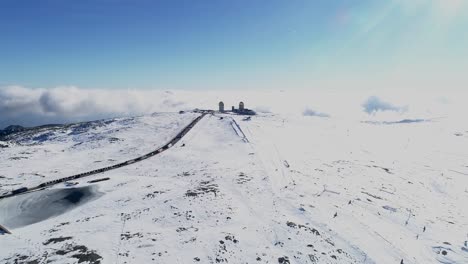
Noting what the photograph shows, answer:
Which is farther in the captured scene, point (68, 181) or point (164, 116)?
point (164, 116)

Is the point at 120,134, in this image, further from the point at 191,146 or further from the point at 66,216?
the point at 66,216

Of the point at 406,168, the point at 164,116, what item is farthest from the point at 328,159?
the point at 164,116

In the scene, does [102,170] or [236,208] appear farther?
[102,170]

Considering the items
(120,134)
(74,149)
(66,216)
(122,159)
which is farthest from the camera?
(120,134)

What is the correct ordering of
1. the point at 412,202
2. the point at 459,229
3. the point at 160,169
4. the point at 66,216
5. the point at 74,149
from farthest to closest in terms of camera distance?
the point at 74,149 < the point at 160,169 < the point at 412,202 < the point at 459,229 < the point at 66,216

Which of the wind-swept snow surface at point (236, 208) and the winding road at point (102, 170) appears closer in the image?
the wind-swept snow surface at point (236, 208)

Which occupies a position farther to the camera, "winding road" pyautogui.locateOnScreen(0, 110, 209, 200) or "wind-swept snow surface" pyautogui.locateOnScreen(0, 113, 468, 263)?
"winding road" pyautogui.locateOnScreen(0, 110, 209, 200)

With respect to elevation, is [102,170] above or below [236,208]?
below

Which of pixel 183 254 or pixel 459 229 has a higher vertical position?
pixel 183 254
